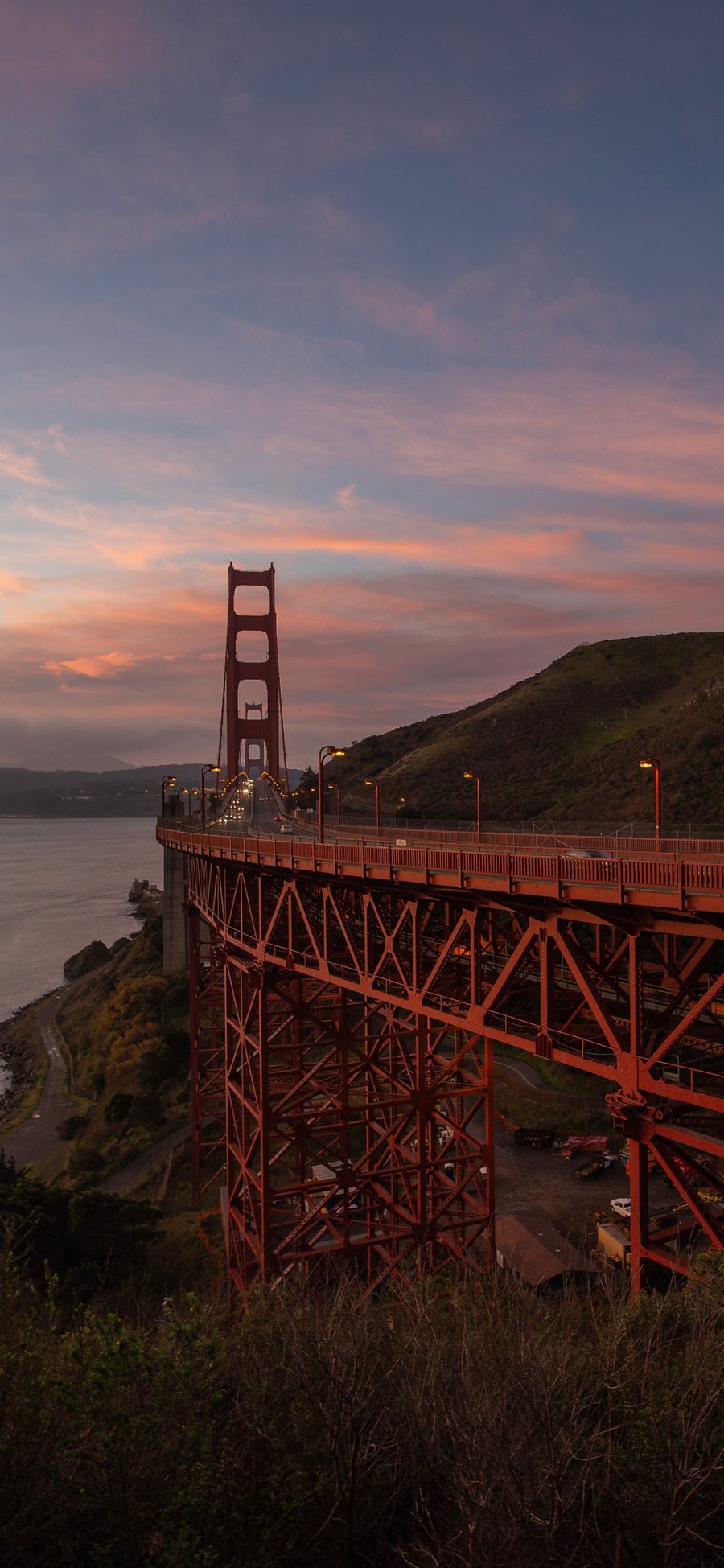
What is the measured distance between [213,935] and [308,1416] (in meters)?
21.4

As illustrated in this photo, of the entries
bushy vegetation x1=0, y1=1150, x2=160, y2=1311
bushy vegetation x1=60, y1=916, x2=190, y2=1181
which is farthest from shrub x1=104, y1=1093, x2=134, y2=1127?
bushy vegetation x1=0, y1=1150, x2=160, y2=1311

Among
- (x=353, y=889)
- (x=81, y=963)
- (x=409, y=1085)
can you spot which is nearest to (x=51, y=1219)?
(x=409, y=1085)

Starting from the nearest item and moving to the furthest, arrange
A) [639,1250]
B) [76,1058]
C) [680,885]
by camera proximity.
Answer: [680,885]
[639,1250]
[76,1058]

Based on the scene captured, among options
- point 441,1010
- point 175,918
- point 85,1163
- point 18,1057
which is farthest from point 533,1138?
point 18,1057

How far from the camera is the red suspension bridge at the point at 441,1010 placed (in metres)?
9.77

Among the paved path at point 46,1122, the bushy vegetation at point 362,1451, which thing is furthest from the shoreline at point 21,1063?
the bushy vegetation at point 362,1451

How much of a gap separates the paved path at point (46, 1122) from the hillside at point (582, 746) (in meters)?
25.3

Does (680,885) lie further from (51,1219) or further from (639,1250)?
(51,1219)

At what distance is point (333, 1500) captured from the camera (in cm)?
673

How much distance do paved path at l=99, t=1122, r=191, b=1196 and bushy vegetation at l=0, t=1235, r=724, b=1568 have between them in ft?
72.9

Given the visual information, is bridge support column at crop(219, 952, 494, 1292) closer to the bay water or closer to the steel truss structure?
the steel truss structure

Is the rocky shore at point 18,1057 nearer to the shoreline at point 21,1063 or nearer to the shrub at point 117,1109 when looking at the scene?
the shoreline at point 21,1063

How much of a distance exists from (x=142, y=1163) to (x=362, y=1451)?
26252 millimetres

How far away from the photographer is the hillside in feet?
181
